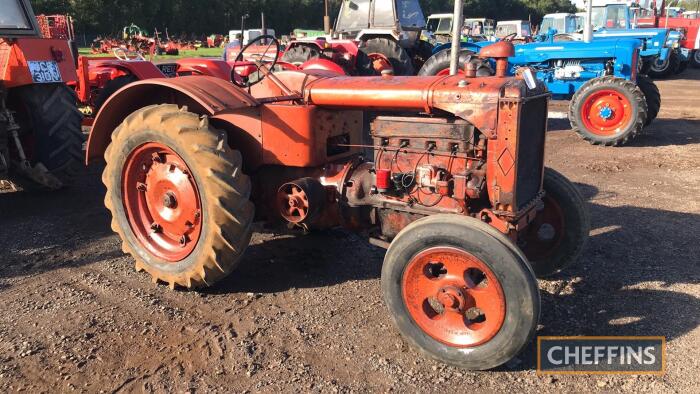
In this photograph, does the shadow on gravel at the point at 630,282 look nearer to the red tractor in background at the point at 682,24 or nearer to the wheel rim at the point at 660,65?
the wheel rim at the point at 660,65

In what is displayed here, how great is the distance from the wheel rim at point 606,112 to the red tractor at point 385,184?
5.52m

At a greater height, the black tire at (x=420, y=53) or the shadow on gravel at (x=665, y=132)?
the black tire at (x=420, y=53)

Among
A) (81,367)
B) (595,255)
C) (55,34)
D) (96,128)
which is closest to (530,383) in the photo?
(595,255)

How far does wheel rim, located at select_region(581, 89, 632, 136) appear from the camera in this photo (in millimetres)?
8398

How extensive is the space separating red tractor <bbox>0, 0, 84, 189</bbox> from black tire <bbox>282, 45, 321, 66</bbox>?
4948mm

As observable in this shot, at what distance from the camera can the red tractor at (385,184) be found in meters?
2.75

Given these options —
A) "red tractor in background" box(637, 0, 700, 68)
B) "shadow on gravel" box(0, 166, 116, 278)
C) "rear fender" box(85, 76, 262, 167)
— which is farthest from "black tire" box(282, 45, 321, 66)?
"red tractor in background" box(637, 0, 700, 68)

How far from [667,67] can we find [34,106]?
1952cm

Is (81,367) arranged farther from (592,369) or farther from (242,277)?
(592,369)

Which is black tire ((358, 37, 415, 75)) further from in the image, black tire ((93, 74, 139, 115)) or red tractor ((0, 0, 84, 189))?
red tractor ((0, 0, 84, 189))

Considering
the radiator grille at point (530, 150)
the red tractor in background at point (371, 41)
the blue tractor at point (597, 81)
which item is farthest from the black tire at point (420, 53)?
the radiator grille at point (530, 150)

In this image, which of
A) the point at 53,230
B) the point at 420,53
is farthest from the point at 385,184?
the point at 420,53

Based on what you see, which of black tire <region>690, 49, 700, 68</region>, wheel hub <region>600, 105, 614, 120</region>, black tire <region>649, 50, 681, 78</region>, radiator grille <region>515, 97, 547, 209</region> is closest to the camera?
radiator grille <region>515, 97, 547, 209</region>

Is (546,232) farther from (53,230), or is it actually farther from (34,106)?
(34,106)
